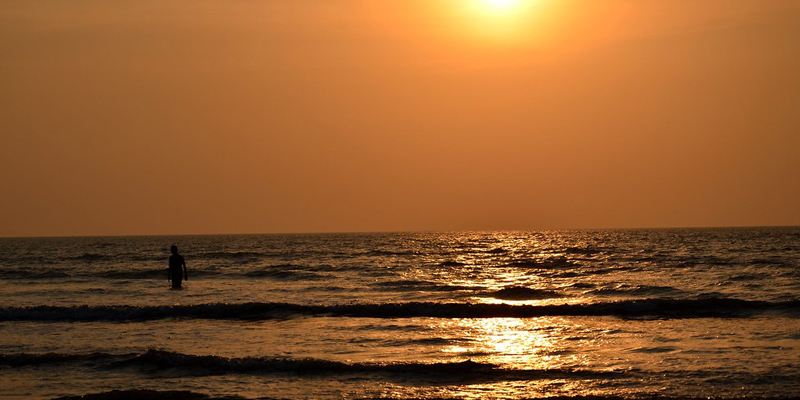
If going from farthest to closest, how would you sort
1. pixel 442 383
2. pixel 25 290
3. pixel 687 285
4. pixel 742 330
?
pixel 25 290, pixel 687 285, pixel 742 330, pixel 442 383

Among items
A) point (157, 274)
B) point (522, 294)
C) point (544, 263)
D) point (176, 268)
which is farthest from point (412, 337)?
point (544, 263)

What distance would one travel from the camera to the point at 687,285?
3353 cm

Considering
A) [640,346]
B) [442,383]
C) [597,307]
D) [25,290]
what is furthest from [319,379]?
[25,290]

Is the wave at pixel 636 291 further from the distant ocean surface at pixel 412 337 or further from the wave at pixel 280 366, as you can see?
the wave at pixel 280 366

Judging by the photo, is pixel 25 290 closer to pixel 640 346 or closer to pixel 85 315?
pixel 85 315

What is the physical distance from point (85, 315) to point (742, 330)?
19311 mm

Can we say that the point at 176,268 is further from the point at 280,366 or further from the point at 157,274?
the point at 157,274

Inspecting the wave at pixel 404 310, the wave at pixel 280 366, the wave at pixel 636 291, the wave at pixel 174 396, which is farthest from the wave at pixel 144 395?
the wave at pixel 636 291

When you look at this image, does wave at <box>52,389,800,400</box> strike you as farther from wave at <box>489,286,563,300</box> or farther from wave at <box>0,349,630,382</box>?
wave at <box>489,286,563,300</box>

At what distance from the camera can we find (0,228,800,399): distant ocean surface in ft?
50.0

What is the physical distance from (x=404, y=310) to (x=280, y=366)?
1012 centimetres

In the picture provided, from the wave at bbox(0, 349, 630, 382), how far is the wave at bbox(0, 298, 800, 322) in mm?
7683

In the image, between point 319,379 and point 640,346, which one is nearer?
point 319,379

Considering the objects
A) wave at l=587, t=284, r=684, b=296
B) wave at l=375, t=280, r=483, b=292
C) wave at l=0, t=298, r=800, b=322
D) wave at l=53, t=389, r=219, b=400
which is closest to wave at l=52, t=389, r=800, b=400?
wave at l=53, t=389, r=219, b=400
